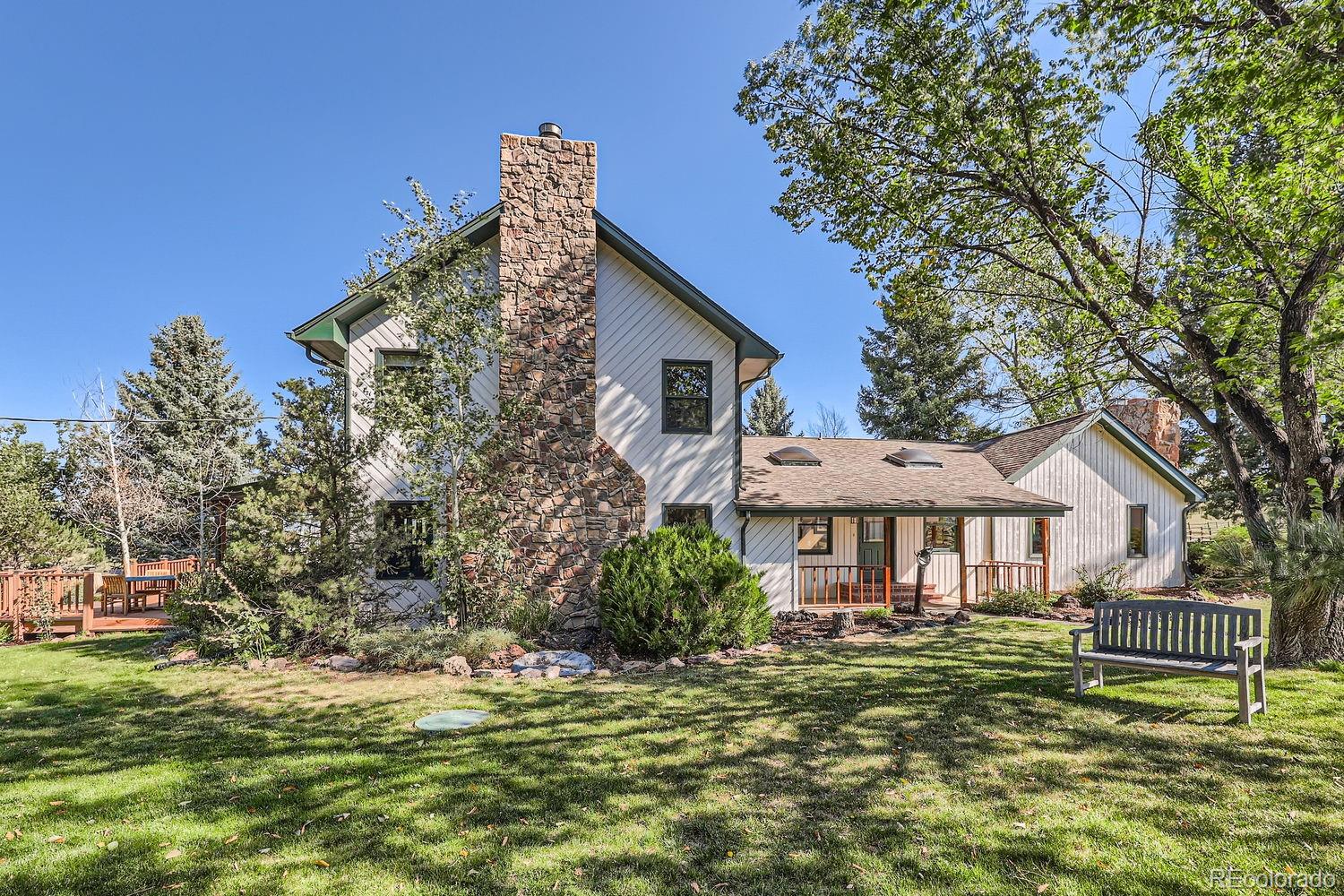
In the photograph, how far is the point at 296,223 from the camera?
634 inches

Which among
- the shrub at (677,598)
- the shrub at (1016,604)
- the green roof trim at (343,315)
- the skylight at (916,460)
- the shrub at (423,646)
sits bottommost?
the shrub at (1016,604)

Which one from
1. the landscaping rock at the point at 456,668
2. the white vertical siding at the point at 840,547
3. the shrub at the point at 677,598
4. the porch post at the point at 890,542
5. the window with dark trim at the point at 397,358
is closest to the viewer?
the landscaping rock at the point at 456,668

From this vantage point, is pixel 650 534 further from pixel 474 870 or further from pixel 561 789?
pixel 474 870

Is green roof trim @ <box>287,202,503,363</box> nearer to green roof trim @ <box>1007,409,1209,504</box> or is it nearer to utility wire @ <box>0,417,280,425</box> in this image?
utility wire @ <box>0,417,280,425</box>

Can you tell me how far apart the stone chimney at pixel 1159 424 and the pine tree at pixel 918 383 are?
9.64 m

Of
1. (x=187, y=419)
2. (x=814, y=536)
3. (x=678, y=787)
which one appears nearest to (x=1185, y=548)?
(x=814, y=536)

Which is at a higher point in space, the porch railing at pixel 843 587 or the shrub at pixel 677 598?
the shrub at pixel 677 598

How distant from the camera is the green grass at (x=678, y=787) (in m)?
3.53

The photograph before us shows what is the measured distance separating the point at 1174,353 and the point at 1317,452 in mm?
7552

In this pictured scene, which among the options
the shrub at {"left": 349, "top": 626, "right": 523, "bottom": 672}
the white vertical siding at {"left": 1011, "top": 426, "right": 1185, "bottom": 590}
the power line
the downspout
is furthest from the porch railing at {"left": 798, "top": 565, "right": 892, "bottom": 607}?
the power line

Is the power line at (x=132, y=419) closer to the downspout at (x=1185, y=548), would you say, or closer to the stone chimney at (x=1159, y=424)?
the stone chimney at (x=1159, y=424)

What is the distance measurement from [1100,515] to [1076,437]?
230cm

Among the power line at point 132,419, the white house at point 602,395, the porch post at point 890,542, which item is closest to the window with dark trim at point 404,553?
the white house at point 602,395

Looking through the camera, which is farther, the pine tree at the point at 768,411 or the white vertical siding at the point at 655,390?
the pine tree at the point at 768,411
